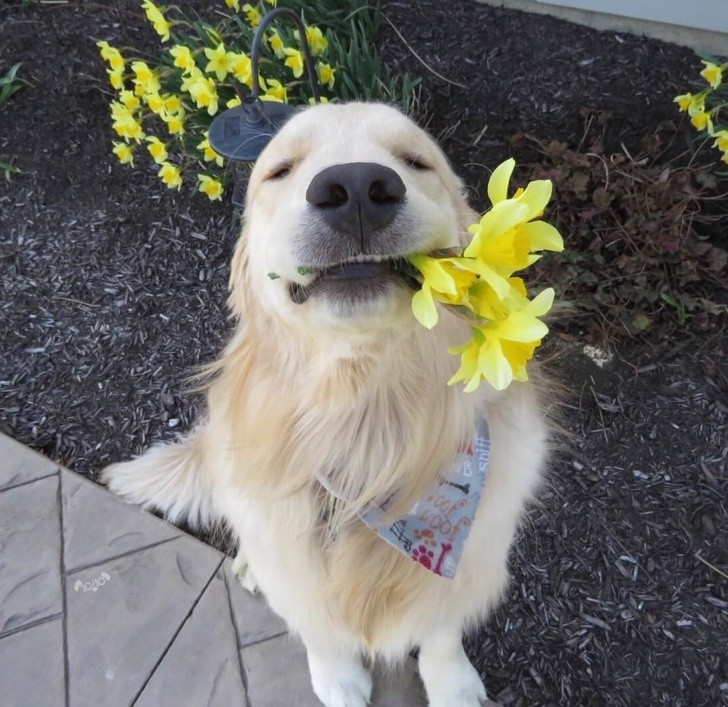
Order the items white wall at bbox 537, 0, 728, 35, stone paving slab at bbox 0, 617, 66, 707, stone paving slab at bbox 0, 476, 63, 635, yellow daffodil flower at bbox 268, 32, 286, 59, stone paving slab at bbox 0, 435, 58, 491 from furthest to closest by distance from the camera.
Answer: white wall at bbox 537, 0, 728, 35
stone paving slab at bbox 0, 435, 58, 491
yellow daffodil flower at bbox 268, 32, 286, 59
stone paving slab at bbox 0, 476, 63, 635
stone paving slab at bbox 0, 617, 66, 707

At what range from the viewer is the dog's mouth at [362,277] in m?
1.09

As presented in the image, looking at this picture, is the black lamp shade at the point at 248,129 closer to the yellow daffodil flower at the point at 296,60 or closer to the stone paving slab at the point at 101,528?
the yellow daffodil flower at the point at 296,60

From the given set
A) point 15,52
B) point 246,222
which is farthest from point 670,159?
point 15,52

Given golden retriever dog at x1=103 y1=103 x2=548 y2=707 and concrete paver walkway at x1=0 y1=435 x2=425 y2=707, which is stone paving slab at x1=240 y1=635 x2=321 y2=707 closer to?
concrete paver walkway at x1=0 y1=435 x2=425 y2=707

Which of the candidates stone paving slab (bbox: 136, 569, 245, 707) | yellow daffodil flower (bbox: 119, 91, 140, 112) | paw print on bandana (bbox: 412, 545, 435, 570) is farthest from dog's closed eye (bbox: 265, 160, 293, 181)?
stone paving slab (bbox: 136, 569, 245, 707)

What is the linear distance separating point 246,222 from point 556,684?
5.79ft

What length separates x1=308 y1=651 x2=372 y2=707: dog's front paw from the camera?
1.95 metres

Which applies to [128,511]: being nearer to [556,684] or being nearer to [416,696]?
[416,696]

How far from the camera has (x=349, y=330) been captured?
1.16m

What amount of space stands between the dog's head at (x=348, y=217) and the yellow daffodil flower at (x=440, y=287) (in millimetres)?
123

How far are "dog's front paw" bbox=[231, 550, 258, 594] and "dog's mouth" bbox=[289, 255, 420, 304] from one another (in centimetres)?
137

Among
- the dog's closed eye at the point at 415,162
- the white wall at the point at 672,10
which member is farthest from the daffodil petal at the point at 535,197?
the white wall at the point at 672,10

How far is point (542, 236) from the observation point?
922 mm

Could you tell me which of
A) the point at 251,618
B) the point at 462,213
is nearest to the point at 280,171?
the point at 462,213
